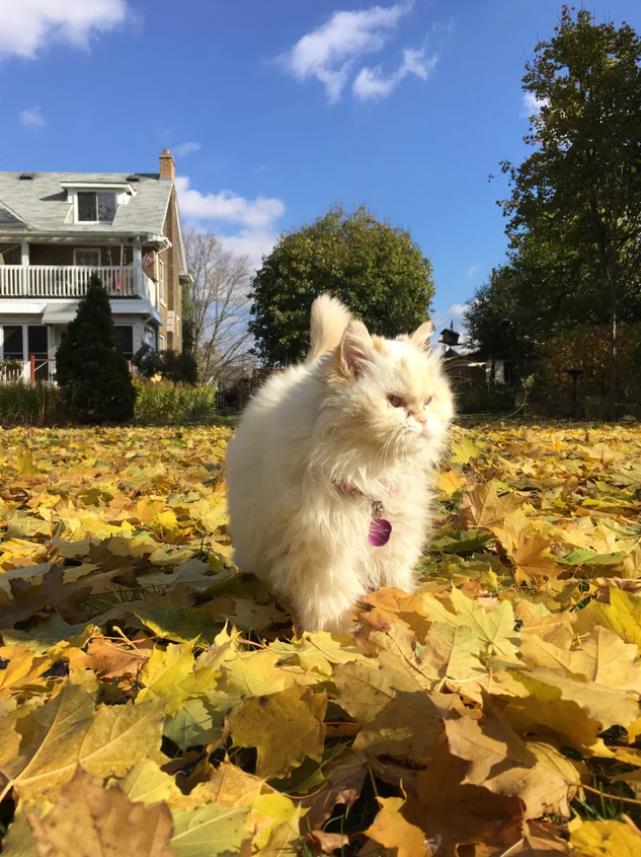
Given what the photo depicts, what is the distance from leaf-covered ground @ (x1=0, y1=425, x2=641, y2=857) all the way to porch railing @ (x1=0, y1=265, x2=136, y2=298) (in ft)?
87.4

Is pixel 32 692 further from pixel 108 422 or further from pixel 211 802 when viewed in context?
pixel 108 422

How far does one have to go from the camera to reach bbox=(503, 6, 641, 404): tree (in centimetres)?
1413

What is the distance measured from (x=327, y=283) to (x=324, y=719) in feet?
97.2

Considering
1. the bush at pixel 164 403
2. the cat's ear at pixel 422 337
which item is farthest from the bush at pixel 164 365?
the cat's ear at pixel 422 337

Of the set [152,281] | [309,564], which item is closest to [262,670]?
[309,564]

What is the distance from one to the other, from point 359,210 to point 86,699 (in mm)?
33794

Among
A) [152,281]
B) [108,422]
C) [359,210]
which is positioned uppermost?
[359,210]

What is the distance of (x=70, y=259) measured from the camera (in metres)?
28.6

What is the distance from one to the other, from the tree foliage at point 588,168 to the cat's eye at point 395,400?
13.9m

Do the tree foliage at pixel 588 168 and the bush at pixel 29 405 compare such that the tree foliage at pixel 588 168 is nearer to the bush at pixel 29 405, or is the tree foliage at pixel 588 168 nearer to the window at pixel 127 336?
the bush at pixel 29 405

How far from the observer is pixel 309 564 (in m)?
1.96

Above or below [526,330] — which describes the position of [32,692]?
below

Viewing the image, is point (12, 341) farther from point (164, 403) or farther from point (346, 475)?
point (346, 475)

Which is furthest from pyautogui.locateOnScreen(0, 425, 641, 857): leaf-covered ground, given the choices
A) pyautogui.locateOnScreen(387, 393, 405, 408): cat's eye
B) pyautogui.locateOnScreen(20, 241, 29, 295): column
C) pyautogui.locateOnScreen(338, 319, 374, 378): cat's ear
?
pyautogui.locateOnScreen(20, 241, 29, 295): column
